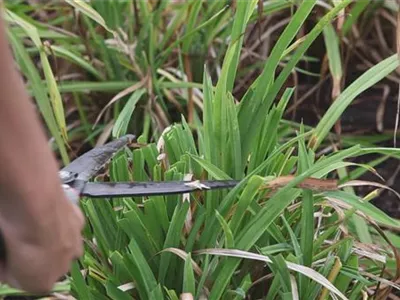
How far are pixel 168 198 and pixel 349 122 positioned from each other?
113 cm

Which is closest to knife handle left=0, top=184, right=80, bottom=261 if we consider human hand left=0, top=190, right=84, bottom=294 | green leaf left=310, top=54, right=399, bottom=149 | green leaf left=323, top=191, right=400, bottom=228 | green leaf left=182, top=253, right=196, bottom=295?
human hand left=0, top=190, right=84, bottom=294

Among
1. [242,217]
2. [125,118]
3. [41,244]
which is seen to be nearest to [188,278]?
[242,217]

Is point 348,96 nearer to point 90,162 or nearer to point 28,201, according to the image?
point 90,162

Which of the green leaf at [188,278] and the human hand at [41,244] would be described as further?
the green leaf at [188,278]

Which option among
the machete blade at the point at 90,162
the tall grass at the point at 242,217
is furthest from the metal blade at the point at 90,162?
the tall grass at the point at 242,217

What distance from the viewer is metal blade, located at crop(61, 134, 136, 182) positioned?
50.6 inches

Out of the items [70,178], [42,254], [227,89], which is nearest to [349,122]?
[227,89]

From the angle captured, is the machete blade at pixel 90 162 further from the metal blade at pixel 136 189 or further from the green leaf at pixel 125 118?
the green leaf at pixel 125 118

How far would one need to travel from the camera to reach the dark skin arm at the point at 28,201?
0.74 metres

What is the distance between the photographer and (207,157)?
162cm

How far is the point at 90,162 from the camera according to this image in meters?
1.36

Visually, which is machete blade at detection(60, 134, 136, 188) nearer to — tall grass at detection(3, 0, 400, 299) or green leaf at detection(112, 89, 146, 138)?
tall grass at detection(3, 0, 400, 299)

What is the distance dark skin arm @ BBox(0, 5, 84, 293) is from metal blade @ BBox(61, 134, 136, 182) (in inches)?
15.9

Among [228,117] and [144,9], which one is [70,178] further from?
[144,9]
